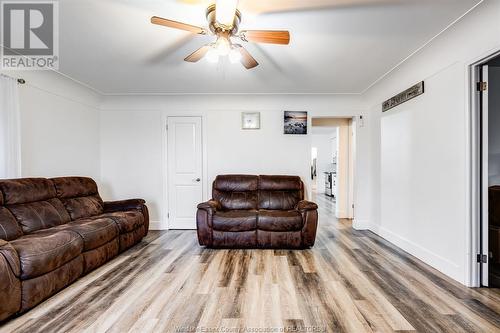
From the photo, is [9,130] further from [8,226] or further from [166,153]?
[166,153]

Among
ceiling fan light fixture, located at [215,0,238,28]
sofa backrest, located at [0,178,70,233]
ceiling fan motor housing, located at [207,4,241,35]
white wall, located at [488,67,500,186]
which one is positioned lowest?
sofa backrest, located at [0,178,70,233]

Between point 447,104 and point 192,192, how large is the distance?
396cm

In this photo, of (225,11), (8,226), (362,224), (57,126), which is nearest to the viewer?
(225,11)

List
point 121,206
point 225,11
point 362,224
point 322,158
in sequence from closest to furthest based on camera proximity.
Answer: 1. point 225,11
2. point 121,206
3. point 362,224
4. point 322,158

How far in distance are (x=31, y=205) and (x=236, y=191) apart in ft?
8.64

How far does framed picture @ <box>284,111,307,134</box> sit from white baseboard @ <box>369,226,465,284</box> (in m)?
2.19

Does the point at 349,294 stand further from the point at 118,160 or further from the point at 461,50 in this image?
the point at 118,160

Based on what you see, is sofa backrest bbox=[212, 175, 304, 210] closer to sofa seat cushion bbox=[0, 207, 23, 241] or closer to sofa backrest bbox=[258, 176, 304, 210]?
sofa backrest bbox=[258, 176, 304, 210]

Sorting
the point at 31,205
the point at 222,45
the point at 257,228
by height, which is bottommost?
the point at 257,228

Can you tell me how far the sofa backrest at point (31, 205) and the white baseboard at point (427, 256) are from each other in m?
4.41

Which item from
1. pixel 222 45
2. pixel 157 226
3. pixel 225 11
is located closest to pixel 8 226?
pixel 157 226

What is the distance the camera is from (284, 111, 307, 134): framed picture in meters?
4.47

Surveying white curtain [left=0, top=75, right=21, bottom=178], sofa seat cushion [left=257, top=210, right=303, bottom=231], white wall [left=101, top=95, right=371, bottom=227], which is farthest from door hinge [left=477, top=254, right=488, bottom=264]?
white curtain [left=0, top=75, right=21, bottom=178]

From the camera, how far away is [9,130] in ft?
8.98
